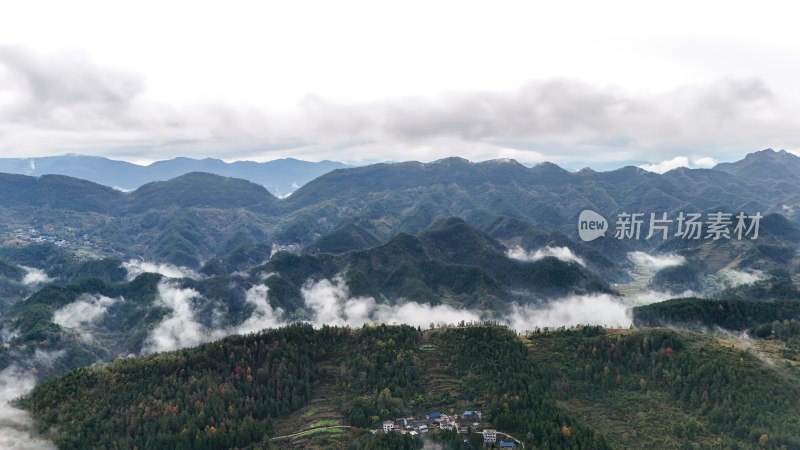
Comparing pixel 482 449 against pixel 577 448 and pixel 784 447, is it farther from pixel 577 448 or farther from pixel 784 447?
pixel 784 447

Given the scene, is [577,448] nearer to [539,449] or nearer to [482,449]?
[539,449]

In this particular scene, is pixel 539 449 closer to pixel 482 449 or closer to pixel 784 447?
pixel 482 449

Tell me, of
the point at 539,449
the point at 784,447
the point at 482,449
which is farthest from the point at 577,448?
the point at 784,447

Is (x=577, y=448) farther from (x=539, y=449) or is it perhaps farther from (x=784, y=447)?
(x=784, y=447)

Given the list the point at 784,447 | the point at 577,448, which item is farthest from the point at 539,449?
the point at 784,447

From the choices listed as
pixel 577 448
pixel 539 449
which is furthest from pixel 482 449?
pixel 577 448
